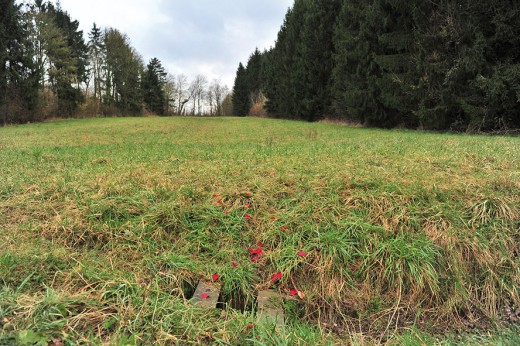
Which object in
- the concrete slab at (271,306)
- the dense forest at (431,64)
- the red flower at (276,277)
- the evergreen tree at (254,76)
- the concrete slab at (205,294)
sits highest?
the evergreen tree at (254,76)

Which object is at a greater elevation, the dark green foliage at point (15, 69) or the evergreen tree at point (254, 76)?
the evergreen tree at point (254, 76)

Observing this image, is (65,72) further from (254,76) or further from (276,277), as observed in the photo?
(276,277)

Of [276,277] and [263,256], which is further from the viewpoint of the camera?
[263,256]

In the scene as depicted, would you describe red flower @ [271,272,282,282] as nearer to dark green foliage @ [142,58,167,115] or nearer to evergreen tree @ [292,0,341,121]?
evergreen tree @ [292,0,341,121]

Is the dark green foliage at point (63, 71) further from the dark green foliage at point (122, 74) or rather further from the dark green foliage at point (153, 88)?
the dark green foliage at point (153, 88)

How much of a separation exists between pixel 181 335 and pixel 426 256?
2.17 metres

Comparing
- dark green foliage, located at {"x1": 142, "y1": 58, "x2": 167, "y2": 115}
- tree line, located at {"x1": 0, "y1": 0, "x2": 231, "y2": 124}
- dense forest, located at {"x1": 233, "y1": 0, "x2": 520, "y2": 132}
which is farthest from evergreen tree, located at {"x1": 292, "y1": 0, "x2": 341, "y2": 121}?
dark green foliage, located at {"x1": 142, "y1": 58, "x2": 167, "y2": 115}

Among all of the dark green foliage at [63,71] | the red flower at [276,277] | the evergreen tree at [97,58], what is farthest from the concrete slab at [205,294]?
the evergreen tree at [97,58]

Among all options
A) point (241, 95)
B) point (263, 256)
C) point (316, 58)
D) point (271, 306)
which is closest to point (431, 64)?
point (263, 256)

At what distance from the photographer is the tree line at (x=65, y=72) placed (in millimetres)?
19250

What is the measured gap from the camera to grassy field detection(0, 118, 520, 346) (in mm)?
1927

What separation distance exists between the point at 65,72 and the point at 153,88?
55.2ft

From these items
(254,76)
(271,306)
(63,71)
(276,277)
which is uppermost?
(254,76)

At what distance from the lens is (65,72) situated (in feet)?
88.8
